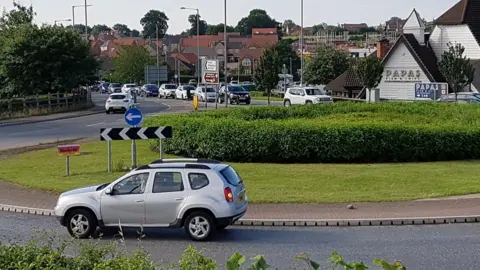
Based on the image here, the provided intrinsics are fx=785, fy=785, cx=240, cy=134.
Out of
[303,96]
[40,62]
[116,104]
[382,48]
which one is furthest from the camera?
[382,48]

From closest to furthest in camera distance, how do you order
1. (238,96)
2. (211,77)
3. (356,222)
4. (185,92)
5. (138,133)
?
(356,222), (138,133), (211,77), (238,96), (185,92)

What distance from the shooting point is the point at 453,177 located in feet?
71.5

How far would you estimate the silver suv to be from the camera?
1479cm

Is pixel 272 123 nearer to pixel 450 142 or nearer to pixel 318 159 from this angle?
pixel 318 159

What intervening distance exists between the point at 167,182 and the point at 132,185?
734 millimetres

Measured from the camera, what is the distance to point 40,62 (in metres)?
59.5

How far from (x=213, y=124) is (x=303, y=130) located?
10.2 ft

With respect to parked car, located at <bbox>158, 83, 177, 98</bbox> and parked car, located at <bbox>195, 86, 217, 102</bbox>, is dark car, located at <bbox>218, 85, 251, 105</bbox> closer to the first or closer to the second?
parked car, located at <bbox>195, 86, 217, 102</bbox>

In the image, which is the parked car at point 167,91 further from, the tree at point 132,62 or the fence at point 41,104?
the tree at point 132,62

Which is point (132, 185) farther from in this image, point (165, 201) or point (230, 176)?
point (230, 176)

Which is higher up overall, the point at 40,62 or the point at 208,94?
the point at 40,62

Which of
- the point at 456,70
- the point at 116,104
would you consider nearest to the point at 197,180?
the point at 456,70

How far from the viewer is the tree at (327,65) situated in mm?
80938

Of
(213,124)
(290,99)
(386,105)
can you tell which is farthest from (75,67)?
(213,124)
